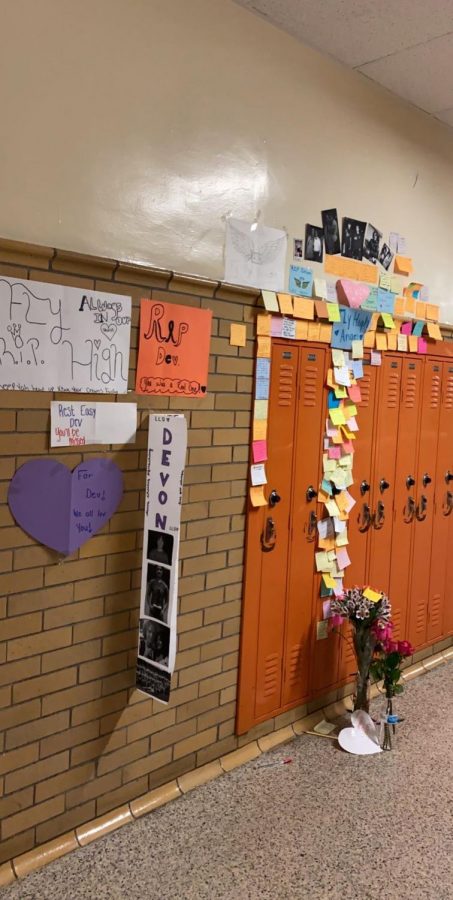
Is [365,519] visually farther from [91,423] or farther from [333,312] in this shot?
[91,423]

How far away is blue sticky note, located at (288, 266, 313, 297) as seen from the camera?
9.16ft

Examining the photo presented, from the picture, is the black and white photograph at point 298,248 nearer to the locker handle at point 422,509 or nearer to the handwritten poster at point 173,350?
the handwritten poster at point 173,350

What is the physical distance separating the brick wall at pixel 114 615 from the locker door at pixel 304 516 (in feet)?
1.04

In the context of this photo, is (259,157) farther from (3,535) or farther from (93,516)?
(3,535)

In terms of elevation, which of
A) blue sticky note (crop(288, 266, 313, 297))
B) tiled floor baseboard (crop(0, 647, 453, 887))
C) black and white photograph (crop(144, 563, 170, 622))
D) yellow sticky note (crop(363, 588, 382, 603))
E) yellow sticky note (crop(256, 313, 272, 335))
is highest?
blue sticky note (crop(288, 266, 313, 297))

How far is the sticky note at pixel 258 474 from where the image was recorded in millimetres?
2705

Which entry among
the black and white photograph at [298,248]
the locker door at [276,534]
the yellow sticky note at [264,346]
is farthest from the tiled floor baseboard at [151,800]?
the black and white photograph at [298,248]

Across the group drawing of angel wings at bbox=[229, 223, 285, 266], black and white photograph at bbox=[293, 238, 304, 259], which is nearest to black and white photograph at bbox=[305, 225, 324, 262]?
black and white photograph at bbox=[293, 238, 304, 259]

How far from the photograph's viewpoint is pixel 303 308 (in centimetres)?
281

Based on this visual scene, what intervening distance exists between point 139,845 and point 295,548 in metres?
1.27

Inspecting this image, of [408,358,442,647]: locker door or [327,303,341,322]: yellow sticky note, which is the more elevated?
[327,303,341,322]: yellow sticky note

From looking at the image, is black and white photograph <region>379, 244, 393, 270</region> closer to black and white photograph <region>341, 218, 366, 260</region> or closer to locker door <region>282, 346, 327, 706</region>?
black and white photograph <region>341, 218, 366, 260</region>

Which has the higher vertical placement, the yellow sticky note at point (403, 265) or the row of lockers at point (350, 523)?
the yellow sticky note at point (403, 265)

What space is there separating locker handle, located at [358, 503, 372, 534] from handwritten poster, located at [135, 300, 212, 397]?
122 centimetres
